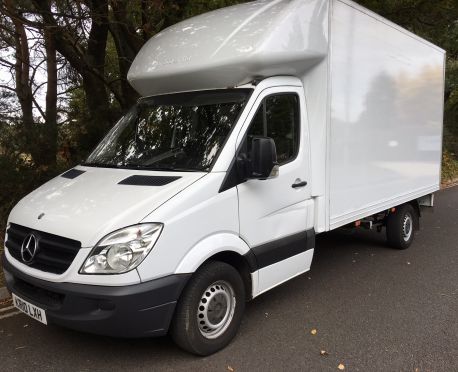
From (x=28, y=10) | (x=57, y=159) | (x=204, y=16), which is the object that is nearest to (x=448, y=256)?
(x=204, y=16)

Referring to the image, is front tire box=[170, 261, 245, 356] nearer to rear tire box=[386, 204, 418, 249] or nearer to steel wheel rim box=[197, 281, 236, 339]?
steel wheel rim box=[197, 281, 236, 339]

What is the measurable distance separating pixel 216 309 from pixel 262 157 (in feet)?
4.14

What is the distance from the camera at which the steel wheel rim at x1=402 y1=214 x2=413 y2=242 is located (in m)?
6.84

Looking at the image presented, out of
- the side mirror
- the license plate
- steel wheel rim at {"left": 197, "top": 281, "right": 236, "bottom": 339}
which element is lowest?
steel wheel rim at {"left": 197, "top": 281, "right": 236, "bottom": 339}

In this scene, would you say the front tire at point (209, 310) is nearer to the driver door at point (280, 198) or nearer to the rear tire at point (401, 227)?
the driver door at point (280, 198)

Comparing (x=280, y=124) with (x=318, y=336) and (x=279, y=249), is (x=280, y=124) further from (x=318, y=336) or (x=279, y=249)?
(x=318, y=336)

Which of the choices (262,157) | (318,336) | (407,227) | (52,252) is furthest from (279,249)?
(407,227)

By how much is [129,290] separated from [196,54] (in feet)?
7.19

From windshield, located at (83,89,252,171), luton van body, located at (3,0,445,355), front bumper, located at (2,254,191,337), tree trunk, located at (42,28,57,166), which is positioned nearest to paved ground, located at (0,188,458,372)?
luton van body, located at (3,0,445,355)

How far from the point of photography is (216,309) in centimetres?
376

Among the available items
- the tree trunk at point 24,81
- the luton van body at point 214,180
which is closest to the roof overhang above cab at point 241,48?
the luton van body at point 214,180

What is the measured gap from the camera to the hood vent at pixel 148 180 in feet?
11.7

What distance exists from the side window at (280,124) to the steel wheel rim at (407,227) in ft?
10.6

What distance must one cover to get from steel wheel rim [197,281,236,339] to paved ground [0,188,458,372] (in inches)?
7.8
